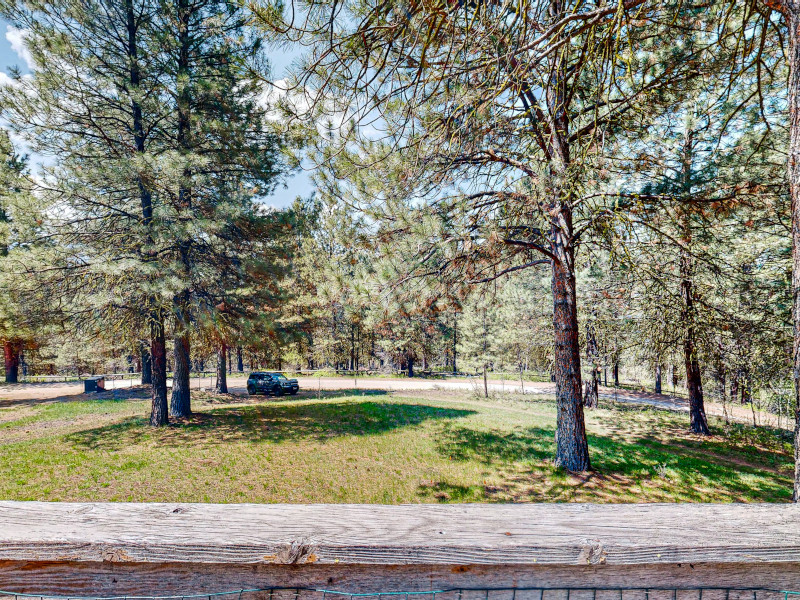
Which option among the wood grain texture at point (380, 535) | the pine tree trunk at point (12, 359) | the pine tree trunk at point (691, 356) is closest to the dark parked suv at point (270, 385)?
the pine tree trunk at point (12, 359)

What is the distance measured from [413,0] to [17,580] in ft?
11.8

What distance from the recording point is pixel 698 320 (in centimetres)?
823

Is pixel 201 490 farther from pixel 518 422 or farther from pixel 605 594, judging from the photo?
pixel 518 422

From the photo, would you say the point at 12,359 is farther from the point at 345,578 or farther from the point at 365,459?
the point at 345,578

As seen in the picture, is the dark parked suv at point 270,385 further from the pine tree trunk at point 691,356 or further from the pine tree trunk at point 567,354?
the pine tree trunk at point 691,356

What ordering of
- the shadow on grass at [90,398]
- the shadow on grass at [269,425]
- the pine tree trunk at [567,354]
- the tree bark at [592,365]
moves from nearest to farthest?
the pine tree trunk at [567,354], the shadow on grass at [269,425], the tree bark at [592,365], the shadow on grass at [90,398]

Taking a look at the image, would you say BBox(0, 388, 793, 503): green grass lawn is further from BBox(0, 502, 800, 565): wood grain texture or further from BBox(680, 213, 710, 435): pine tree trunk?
BBox(0, 502, 800, 565): wood grain texture

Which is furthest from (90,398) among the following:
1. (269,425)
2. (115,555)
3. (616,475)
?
(115,555)

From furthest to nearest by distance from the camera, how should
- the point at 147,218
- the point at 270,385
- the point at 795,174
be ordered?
the point at 270,385
the point at 147,218
the point at 795,174

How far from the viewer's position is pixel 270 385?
1828 cm

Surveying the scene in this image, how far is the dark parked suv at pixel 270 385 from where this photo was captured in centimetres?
1828

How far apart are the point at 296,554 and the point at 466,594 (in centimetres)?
51

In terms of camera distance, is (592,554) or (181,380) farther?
(181,380)

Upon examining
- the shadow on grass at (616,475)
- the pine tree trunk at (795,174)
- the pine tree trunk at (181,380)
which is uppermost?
the pine tree trunk at (795,174)
